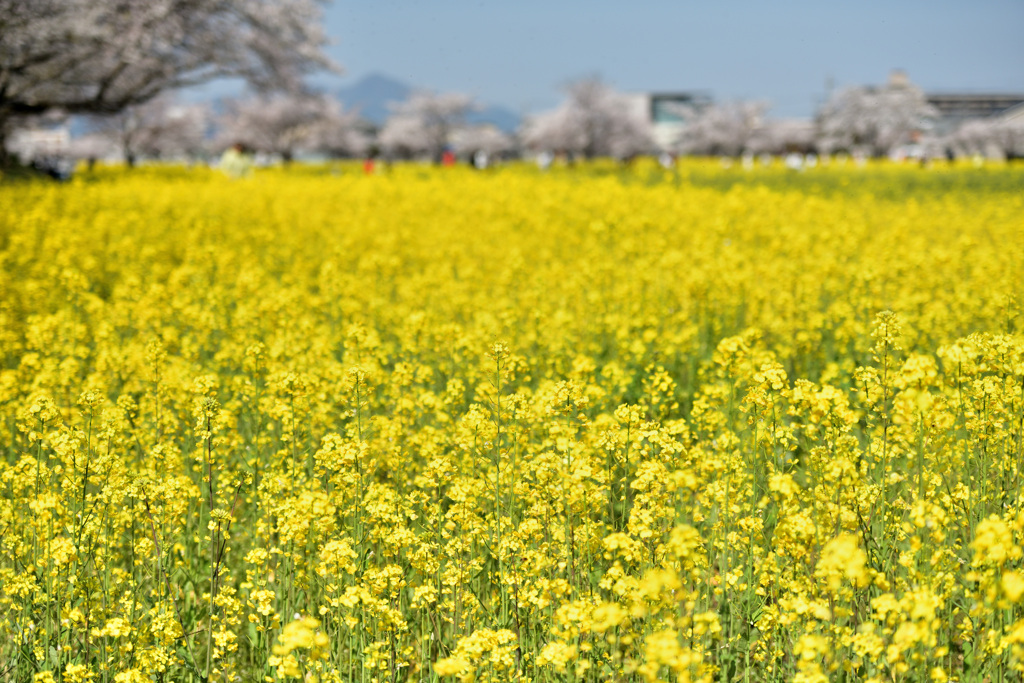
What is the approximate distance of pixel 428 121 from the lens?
77875 mm

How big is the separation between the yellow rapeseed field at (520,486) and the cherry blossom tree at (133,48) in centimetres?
1123

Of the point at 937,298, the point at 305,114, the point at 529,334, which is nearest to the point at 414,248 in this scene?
the point at 529,334

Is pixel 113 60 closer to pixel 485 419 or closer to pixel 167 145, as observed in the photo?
pixel 485 419

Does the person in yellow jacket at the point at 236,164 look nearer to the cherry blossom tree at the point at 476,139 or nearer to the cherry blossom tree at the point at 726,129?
the cherry blossom tree at the point at 476,139

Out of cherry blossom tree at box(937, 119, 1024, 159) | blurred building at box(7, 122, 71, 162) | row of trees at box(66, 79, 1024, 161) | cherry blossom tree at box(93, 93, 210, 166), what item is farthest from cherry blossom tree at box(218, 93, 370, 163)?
cherry blossom tree at box(937, 119, 1024, 159)

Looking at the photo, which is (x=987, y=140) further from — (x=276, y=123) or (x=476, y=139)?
(x=276, y=123)

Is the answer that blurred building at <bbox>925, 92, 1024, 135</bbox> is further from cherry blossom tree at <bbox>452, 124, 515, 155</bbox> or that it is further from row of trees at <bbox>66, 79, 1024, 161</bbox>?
cherry blossom tree at <bbox>452, 124, 515, 155</bbox>

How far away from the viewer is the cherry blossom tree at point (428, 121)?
251ft

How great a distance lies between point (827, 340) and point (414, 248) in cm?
711

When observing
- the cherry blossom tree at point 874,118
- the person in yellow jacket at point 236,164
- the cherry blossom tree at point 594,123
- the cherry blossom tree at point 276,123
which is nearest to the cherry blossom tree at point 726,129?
the cherry blossom tree at point 874,118

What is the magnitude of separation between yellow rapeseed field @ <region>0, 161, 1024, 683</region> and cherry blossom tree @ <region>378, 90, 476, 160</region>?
69.2 m

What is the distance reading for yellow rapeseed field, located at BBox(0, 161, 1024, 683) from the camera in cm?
338

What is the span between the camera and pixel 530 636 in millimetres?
3859

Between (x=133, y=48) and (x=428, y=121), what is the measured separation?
5707cm
